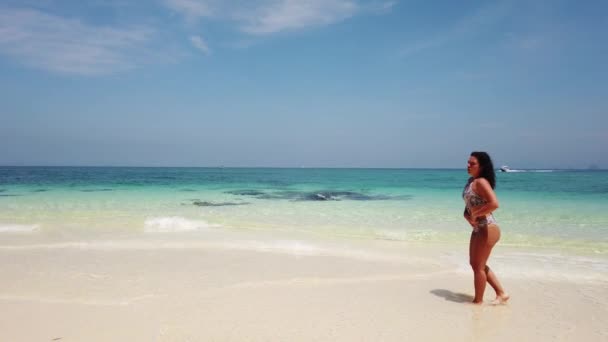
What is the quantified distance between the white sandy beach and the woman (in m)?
0.38

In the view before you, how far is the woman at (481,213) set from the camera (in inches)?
163

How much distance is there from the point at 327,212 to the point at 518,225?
7003 mm

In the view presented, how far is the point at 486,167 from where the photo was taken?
422cm

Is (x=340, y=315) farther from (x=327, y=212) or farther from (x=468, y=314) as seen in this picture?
(x=327, y=212)

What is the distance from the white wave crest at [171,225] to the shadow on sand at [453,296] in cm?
735

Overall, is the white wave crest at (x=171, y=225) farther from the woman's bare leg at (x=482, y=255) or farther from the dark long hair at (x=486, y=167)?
the dark long hair at (x=486, y=167)

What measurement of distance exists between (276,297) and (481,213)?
2720 mm

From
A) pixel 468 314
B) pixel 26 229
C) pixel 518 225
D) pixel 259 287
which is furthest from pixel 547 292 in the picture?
pixel 26 229

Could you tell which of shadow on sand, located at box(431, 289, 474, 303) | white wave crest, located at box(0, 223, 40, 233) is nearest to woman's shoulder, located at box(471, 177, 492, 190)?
shadow on sand, located at box(431, 289, 474, 303)

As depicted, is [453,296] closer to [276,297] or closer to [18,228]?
[276,297]

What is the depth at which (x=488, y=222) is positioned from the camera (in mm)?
4277

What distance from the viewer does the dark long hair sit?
13.8 feet

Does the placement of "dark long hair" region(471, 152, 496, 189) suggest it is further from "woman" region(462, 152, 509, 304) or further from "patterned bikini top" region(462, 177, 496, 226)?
"patterned bikini top" region(462, 177, 496, 226)

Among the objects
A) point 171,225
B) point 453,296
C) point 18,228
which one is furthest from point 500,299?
point 18,228
